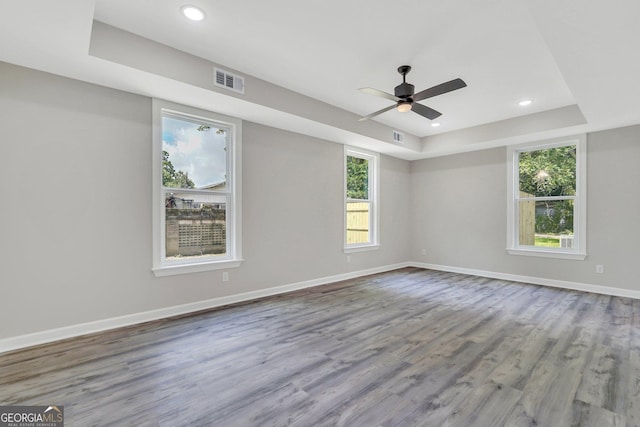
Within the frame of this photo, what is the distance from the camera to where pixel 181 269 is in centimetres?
362

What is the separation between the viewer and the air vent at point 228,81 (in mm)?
3324

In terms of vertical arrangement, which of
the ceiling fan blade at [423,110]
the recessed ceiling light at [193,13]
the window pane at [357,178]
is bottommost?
the window pane at [357,178]

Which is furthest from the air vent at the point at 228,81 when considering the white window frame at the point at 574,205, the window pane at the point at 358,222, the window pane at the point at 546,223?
the window pane at the point at 546,223

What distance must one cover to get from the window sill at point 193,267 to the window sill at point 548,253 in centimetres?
502

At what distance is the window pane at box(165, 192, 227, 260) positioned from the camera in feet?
12.0

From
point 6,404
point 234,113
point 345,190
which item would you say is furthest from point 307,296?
point 6,404

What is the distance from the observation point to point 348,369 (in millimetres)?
2334

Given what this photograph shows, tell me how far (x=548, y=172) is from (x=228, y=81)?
18.3 ft

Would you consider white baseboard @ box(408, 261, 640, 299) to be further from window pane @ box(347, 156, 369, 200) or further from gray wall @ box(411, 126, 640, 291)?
window pane @ box(347, 156, 369, 200)

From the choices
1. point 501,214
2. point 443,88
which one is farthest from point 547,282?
point 443,88

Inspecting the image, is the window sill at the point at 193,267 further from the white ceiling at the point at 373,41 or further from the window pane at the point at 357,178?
the window pane at the point at 357,178

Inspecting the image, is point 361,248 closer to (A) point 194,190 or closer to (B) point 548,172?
(A) point 194,190

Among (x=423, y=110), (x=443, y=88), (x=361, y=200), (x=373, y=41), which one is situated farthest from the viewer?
(x=361, y=200)

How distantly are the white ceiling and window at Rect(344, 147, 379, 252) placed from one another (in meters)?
2.20
